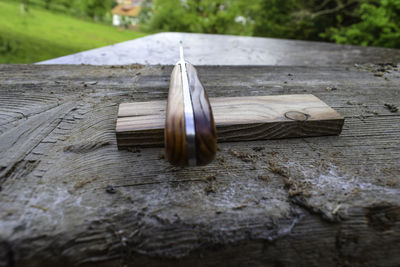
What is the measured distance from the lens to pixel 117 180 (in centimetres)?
69

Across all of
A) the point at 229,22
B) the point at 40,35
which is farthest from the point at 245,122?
the point at 40,35

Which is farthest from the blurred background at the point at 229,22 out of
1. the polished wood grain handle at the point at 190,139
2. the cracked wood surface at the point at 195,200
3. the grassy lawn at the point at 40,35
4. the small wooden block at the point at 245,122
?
the polished wood grain handle at the point at 190,139

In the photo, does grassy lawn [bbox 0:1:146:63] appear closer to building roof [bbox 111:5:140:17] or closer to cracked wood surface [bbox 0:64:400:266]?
cracked wood surface [bbox 0:64:400:266]

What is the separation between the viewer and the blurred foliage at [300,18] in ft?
18.6

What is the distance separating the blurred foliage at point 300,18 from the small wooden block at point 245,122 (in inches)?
231

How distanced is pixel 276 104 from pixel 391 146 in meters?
0.37

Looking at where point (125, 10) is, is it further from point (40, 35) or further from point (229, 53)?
point (229, 53)

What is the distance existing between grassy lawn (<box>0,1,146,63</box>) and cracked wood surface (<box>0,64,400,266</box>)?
942cm

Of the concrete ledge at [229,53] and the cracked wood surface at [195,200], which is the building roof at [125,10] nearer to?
the concrete ledge at [229,53]

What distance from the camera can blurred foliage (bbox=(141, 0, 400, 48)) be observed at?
5.68m

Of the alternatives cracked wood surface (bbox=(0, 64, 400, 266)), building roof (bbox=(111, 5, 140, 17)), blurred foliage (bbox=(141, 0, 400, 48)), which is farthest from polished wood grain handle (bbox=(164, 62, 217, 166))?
building roof (bbox=(111, 5, 140, 17))

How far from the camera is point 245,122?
2.82 ft

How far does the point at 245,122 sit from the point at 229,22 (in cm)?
1442

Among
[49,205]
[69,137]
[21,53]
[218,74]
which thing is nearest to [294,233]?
[49,205]
